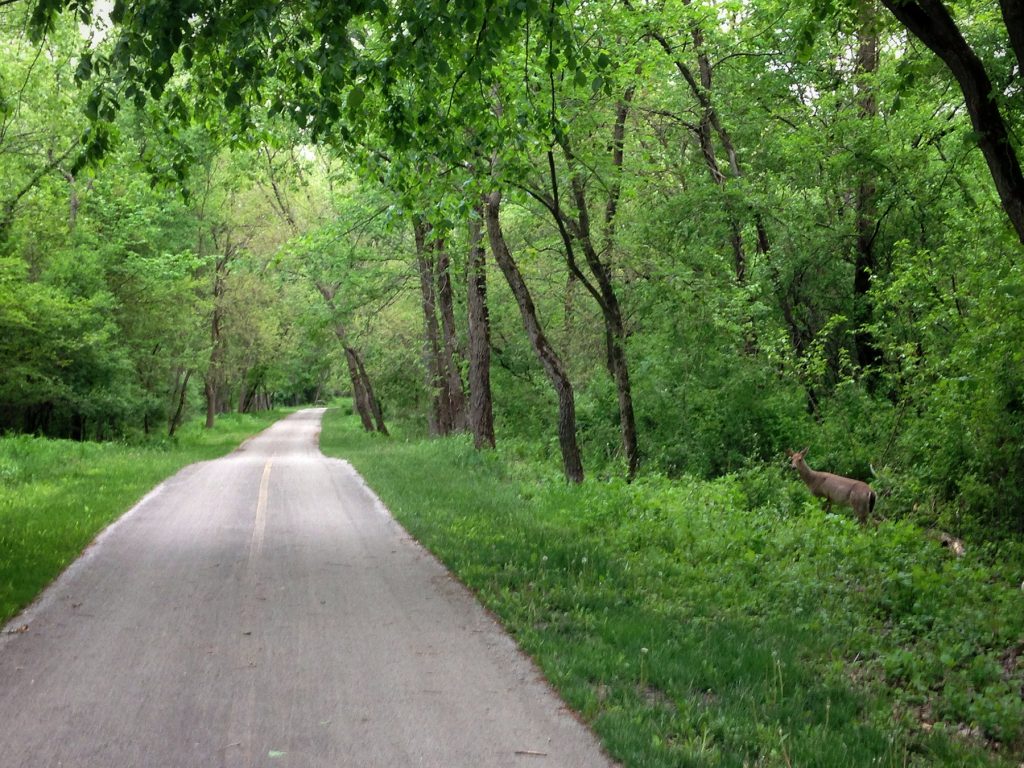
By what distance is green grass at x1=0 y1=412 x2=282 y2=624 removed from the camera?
321 inches

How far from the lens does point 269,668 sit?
5547 millimetres

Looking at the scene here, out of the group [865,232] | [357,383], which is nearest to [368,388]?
[357,383]

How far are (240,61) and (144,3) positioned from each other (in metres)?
0.89

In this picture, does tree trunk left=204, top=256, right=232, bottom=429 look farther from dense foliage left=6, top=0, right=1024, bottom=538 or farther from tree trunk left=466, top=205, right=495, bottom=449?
tree trunk left=466, top=205, right=495, bottom=449

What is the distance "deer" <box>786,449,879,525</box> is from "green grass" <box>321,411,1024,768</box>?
409 mm

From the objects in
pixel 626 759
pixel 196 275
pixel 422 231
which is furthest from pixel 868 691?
pixel 196 275

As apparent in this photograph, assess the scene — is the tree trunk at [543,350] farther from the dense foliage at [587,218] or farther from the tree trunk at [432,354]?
the tree trunk at [432,354]

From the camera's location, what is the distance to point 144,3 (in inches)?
249

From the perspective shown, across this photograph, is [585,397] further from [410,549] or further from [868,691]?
[868,691]

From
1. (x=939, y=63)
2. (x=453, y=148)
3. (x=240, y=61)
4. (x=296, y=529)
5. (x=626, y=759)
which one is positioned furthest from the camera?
(x=296, y=529)

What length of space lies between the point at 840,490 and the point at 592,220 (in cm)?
1033

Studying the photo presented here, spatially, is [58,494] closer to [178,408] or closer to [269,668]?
[269,668]

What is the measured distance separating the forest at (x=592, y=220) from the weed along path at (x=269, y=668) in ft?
10.3

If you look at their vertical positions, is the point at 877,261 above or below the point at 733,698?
above
